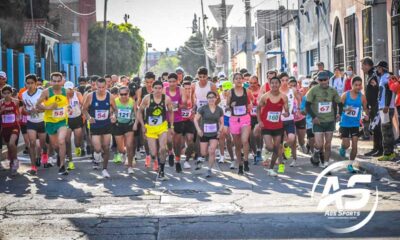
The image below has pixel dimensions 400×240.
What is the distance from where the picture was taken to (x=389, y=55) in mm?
19516

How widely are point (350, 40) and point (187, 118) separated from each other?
11772 millimetres

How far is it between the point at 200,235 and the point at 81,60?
188ft

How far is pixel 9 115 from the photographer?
13820 mm

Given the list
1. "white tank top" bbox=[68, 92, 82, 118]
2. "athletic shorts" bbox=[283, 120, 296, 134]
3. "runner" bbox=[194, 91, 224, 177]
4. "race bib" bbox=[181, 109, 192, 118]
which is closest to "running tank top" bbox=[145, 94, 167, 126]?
"runner" bbox=[194, 91, 224, 177]

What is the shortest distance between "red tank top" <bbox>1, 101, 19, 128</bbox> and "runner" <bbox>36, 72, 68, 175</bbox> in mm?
619

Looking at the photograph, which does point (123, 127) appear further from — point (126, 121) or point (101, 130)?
point (101, 130)

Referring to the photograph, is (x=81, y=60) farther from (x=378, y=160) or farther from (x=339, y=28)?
(x=378, y=160)

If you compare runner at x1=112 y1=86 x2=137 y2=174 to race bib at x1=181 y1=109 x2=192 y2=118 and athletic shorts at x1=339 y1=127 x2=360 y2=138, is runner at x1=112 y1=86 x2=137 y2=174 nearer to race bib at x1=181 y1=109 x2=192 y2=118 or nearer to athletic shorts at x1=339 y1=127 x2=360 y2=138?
race bib at x1=181 y1=109 x2=192 y2=118

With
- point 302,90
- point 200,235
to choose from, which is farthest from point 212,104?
point 200,235

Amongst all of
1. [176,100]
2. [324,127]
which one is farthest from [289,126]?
[176,100]

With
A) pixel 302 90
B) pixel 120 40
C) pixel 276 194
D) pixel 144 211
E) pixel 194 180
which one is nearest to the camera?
pixel 144 211

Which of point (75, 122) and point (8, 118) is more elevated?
point (8, 118)

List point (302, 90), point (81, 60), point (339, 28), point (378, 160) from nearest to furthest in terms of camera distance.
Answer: point (378, 160)
point (302, 90)
point (339, 28)
point (81, 60)

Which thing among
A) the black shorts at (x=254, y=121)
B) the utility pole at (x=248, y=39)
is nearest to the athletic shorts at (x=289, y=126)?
the black shorts at (x=254, y=121)
